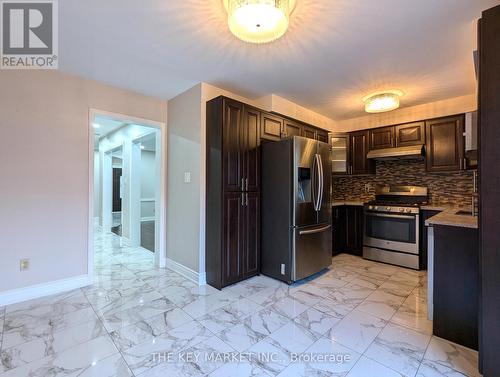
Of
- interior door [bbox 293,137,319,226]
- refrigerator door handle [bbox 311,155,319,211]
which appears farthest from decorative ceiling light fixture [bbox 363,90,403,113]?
refrigerator door handle [bbox 311,155,319,211]

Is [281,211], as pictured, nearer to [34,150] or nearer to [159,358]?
[159,358]

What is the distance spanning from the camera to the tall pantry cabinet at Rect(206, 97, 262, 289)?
2.75 m

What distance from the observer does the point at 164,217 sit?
3.55 meters

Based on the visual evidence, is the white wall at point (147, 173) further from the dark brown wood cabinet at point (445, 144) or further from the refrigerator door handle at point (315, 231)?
the dark brown wood cabinet at point (445, 144)

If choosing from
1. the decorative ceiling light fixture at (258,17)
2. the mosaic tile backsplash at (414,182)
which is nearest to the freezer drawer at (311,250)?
the mosaic tile backsplash at (414,182)

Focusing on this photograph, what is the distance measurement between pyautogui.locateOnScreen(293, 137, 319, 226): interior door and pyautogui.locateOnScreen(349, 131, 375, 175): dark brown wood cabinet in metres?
1.63

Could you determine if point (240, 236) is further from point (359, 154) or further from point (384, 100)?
point (359, 154)

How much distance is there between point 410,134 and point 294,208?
2.48 meters

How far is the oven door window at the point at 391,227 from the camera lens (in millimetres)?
3486

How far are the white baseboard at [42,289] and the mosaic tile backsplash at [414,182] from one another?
14.5 feet

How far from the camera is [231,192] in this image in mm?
2828

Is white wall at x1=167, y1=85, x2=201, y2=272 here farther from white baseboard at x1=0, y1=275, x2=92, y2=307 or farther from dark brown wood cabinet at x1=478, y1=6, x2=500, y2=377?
dark brown wood cabinet at x1=478, y1=6, x2=500, y2=377

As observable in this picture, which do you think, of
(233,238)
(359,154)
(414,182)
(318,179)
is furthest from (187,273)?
(414,182)

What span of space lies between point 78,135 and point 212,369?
2814mm
